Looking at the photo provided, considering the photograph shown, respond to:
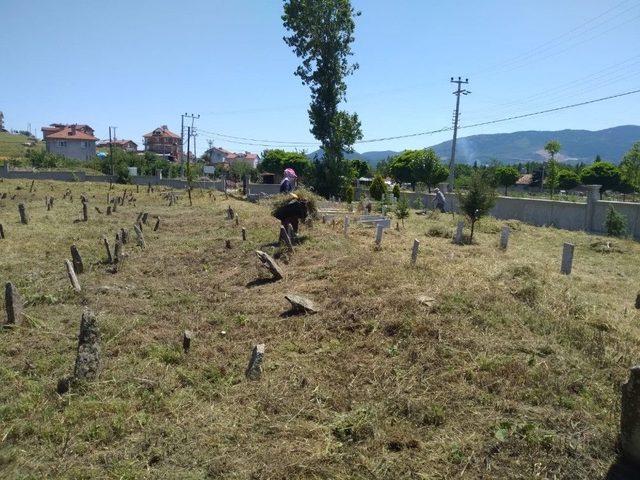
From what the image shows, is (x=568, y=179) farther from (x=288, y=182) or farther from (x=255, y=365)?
(x=255, y=365)

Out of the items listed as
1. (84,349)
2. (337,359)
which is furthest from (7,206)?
(337,359)

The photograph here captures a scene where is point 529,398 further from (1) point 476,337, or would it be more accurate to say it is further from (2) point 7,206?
(2) point 7,206

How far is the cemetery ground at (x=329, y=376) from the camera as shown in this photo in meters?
3.70

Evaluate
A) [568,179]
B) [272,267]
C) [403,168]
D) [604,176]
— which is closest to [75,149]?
[403,168]

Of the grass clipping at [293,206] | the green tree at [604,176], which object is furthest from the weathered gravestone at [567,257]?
the green tree at [604,176]

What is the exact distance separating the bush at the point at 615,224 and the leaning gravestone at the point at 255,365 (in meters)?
19.2

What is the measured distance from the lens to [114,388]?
4.86 m

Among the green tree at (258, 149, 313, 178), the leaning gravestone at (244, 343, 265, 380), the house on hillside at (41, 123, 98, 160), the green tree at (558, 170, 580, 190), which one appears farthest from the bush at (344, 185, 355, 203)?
the house on hillside at (41, 123, 98, 160)

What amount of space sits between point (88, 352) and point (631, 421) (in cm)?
495

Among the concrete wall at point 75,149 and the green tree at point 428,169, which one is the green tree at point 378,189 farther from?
the concrete wall at point 75,149

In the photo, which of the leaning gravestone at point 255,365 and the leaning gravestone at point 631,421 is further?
the leaning gravestone at point 255,365

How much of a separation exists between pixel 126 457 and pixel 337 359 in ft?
7.88

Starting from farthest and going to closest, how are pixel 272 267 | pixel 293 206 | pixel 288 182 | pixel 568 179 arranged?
pixel 568 179
pixel 288 182
pixel 293 206
pixel 272 267

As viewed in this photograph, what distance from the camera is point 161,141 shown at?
120 metres
